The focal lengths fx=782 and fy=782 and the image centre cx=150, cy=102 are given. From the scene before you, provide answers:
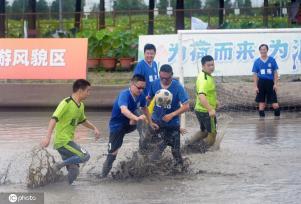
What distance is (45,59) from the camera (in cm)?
1988

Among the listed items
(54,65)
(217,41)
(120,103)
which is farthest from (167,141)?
(54,65)

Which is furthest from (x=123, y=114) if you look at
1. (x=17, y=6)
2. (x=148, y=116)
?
(x=17, y=6)

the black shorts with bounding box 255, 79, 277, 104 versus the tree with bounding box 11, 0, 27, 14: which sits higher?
the tree with bounding box 11, 0, 27, 14

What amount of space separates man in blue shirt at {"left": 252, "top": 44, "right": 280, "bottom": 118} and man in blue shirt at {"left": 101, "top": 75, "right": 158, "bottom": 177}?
7109 millimetres

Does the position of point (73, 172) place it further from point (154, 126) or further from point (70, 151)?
point (154, 126)

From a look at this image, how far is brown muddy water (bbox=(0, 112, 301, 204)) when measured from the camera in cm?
898

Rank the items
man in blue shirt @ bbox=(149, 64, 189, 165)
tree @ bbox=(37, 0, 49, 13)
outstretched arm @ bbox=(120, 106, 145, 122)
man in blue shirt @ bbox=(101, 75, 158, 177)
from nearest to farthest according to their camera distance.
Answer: outstretched arm @ bbox=(120, 106, 145, 122), man in blue shirt @ bbox=(101, 75, 158, 177), man in blue shirt @ bbox=(149, 64, 189, 165), tree @ bbox=(37, 0, 49, 13)

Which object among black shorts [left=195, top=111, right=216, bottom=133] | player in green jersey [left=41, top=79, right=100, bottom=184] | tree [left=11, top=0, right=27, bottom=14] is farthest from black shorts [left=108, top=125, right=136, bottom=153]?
tree [left=11, top=0, right=27, bottom=14]

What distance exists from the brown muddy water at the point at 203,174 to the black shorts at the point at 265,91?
148cm

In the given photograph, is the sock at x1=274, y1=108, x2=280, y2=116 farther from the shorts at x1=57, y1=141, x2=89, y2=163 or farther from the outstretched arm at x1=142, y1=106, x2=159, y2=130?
the shorts at x1=57, y1=141, x2=89, y2=163

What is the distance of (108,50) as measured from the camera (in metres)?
24.1

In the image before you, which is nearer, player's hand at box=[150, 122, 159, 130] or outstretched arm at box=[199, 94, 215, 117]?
player's hand at box=[150, 122, 159, 130]

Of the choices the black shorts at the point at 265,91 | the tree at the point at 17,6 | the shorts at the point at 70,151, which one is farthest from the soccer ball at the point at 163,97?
the tree at the point at 17,6

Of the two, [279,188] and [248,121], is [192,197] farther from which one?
[248,121]
